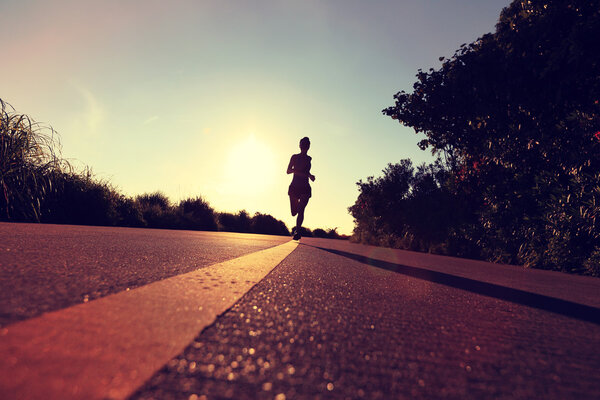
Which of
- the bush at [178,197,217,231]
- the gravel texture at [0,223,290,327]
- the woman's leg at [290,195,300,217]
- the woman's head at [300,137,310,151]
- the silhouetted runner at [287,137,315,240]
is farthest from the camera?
the bush at [178,197,217,231]

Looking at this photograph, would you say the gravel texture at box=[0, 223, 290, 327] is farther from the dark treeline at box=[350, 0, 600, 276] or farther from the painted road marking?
the dark treeline at box=[350, 0, 600, 276]

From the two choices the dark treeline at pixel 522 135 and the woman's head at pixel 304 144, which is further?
the woman's head at pixel 304 144

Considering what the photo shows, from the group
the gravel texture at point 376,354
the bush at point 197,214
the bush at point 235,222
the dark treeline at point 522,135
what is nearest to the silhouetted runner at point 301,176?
the dark treeline at point 522,135

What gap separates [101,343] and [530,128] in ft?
32.6

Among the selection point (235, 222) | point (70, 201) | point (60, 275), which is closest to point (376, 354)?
point (60, 275)

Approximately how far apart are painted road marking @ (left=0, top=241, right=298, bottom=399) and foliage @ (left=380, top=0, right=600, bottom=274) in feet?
26.9

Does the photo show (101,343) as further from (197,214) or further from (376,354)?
(197,214)

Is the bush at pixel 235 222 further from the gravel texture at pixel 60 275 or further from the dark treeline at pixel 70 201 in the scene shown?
the gravel texture at pixel 60 275

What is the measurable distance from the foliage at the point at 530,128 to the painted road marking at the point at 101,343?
26.9ft

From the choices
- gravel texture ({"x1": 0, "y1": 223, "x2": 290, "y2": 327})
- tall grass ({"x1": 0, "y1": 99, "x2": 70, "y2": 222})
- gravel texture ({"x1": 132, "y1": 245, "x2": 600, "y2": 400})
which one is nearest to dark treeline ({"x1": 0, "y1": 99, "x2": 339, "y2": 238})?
tall grass ({"x1": 0, "y1": 99, "x2": 70, "y2": 222})

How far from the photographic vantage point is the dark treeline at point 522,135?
760 centimetres

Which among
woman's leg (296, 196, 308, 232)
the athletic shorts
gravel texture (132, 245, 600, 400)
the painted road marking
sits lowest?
gravel texture (132, 245, 600, 400)

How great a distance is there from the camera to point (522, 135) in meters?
8.80

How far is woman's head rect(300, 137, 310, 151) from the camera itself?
1116 centimetres
